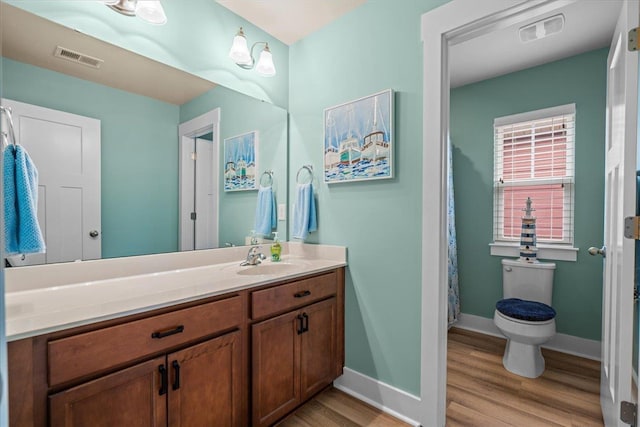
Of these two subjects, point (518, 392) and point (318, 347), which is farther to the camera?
point (518, 392)

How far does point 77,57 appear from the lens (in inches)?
52.9

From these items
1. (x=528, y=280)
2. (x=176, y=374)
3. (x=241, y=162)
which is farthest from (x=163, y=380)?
(x=528, y=280)

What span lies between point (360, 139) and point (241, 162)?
79 cm

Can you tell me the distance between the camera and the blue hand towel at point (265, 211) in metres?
2.14

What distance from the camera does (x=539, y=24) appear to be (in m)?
1.97

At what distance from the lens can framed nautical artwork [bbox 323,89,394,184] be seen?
1748mm

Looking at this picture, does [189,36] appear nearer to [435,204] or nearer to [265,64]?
[265,64]

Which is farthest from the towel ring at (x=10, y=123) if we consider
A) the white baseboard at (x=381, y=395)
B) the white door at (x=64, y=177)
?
the white baseboard at (x=381, y=395)

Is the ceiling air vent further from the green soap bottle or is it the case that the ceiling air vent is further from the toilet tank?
the toilet tank

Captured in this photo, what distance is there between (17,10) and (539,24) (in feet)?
9.02

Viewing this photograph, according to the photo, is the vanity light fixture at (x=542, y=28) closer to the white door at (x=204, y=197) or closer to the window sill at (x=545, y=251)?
the window sill at (x=545, y=251)

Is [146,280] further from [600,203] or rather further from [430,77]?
[600,203]

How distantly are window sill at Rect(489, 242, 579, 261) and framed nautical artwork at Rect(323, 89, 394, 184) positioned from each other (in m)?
1.73

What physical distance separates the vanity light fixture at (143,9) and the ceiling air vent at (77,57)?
0.82 ft
